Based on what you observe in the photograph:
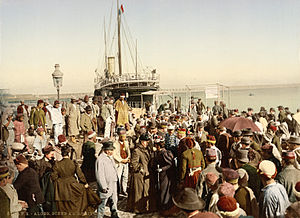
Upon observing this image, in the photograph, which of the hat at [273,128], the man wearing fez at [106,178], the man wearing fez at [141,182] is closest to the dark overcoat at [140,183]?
the man wearing fez at [141,182]

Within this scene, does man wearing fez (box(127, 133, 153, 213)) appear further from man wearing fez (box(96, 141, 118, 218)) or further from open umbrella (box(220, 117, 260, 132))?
open umbrella (box(220, 117, 260, 132))

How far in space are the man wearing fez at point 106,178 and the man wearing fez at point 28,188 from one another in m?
1.05

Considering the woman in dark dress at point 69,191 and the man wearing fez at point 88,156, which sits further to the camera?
the man wearing fez at point 88,156

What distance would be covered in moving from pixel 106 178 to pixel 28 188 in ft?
4.44

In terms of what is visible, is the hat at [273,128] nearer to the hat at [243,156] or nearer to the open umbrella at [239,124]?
the open umbrella at [239,124]

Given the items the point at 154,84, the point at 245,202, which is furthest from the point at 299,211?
the point at 154,84

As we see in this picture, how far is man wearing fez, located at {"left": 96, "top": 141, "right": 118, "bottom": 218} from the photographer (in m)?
4.97

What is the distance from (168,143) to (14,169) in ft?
10.5

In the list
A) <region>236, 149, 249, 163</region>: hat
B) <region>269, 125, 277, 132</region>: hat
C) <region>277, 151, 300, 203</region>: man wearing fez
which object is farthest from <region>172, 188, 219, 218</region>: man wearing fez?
<region>269, 125, 277, 132</region>: hat

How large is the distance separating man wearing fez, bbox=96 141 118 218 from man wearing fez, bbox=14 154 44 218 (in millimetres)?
1050

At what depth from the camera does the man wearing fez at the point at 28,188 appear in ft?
14.1

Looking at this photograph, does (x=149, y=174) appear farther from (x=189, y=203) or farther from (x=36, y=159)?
(x=189, y=203)

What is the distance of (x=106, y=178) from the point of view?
505cm

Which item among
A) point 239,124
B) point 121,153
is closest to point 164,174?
point 121,153
